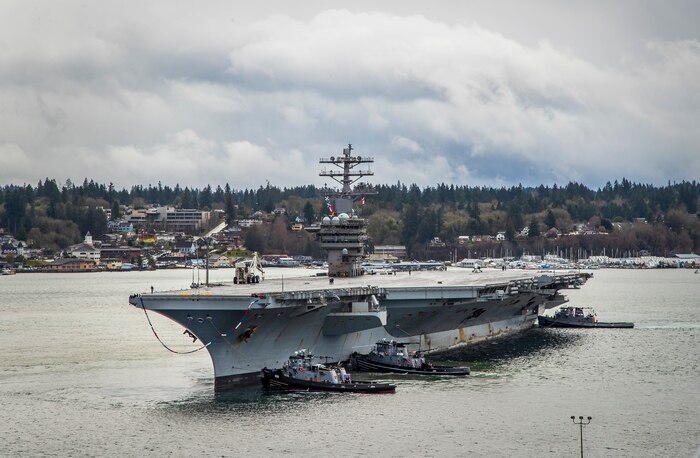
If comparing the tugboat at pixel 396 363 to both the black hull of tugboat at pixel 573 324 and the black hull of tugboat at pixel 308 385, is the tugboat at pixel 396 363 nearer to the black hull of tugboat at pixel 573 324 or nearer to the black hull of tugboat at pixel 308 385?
the black hull of tugboat at pixel 308 385

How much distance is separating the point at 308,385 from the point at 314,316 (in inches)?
112

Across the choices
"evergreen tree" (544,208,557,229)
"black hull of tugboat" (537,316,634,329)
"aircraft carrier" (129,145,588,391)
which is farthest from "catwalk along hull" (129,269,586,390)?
"evergreen tree" (544,208,557,229)

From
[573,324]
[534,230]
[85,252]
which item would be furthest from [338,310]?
[534,230]

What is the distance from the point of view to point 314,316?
33.2 m

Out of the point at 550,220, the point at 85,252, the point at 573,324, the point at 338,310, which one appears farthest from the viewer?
the point at 550,220

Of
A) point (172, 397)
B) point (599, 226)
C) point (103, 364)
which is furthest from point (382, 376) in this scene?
point (599, 226)

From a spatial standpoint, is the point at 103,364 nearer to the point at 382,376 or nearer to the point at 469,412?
the point at 382,376

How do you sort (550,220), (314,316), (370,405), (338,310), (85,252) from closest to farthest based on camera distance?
(370,405) → (314,316) → (338,310) → (85,252) → (550,220)

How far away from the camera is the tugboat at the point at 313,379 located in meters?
31.1

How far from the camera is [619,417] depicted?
28391 millimetres

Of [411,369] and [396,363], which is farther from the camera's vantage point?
[396,363]

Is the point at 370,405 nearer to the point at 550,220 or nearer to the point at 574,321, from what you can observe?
the point at 574,321

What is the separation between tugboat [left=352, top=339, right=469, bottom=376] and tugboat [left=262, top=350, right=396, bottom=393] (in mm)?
3080

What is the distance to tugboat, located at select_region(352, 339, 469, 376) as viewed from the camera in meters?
34.8
